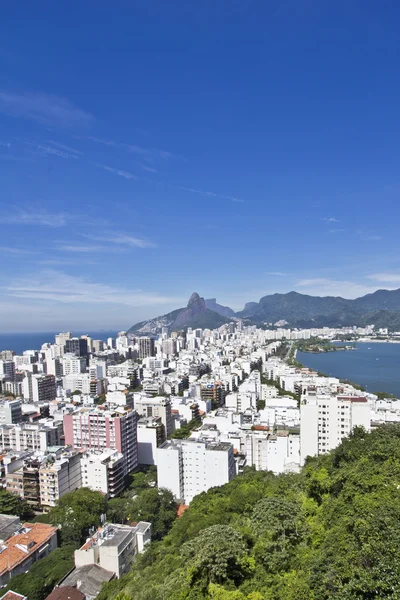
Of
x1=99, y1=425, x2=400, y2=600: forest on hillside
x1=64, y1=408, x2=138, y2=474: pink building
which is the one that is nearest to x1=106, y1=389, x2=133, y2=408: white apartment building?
x1=64, y1=408, x2=138, y2=474: pink building

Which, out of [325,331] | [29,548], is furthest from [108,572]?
[325,331]

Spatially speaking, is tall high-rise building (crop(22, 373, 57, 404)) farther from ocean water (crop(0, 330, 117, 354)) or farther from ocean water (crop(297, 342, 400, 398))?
ocean water (crop(0, 330, 117, 354))

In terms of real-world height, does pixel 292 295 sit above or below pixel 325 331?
above

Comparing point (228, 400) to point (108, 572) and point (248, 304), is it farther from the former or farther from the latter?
point (248, 304)

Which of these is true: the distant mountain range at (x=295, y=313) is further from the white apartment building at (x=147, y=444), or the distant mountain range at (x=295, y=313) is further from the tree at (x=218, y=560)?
the tree at (x=218, y=560)

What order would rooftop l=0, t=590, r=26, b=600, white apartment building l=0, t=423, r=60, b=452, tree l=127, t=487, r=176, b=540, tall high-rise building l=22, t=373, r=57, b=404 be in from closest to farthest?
rooftop l=0, t=590, r=26, b=600, tree l=127, t=487, r=176, b=540, white apartment building l=0, t=423, r=60, b=452, tall high-rise building l=22, t=373, r=57, b=404

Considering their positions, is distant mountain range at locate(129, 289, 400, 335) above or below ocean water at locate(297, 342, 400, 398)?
above

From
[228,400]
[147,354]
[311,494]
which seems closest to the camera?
[311,494]
